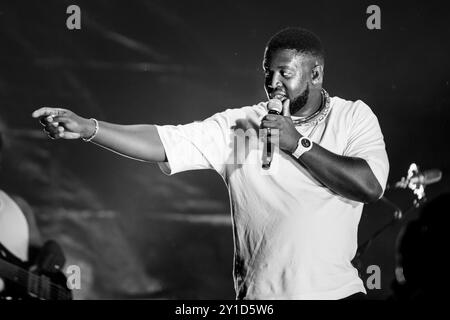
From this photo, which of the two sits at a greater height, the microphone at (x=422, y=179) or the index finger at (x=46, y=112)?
the index finger at (x=46, y=112)

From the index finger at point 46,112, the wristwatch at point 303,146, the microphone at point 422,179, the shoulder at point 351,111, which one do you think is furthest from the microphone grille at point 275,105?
the microphone at point 422,179

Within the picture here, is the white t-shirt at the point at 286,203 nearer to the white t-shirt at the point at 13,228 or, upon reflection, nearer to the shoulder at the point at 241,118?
the shoulder at the point at 241,118

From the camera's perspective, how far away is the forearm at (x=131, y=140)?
200 cm

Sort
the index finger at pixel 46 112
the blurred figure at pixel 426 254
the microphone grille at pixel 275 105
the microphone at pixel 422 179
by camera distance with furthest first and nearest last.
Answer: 1. the microphone at pixel 422 179
2. the microphone grille at pixel 275 105
3. the index finger at pixel 46 112
4. the blurred figure at pixel 426 254

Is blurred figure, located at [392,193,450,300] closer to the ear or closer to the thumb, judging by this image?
the thumb

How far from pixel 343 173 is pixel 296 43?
1.82 ft

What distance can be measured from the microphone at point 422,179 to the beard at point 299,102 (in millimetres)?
1025

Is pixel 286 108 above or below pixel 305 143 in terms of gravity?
above

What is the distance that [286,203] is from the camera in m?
1.99

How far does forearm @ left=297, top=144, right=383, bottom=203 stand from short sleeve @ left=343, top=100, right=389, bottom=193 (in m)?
0.04

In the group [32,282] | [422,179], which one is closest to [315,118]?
[422,179]

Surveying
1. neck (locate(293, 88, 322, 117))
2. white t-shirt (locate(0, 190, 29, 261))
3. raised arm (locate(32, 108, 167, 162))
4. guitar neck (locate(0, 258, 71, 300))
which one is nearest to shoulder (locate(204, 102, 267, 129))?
neck (locate(293, 88, 322, 117))

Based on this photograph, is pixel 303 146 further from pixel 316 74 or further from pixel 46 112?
pixel 46 112

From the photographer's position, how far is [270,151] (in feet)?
6.38
